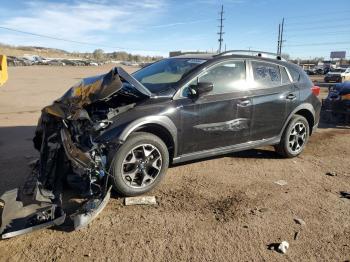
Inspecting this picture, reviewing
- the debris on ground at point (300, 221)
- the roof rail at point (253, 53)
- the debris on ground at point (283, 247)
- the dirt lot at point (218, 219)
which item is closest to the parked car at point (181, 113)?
the roof rail at point (253, 53)

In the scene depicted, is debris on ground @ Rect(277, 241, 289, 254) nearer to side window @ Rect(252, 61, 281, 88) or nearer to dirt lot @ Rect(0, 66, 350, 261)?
dirt lot @ Rect(0, 66, 350, 261)

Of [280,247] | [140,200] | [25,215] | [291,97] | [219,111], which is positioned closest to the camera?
[280,247]

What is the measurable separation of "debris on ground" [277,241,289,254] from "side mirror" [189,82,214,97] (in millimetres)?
2317

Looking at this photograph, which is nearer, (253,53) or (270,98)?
(270,98)

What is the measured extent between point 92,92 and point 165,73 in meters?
1.57

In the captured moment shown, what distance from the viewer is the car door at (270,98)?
586 centimetres

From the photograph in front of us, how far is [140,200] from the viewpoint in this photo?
456cm

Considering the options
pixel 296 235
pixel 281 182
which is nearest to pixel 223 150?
pixel 281 182

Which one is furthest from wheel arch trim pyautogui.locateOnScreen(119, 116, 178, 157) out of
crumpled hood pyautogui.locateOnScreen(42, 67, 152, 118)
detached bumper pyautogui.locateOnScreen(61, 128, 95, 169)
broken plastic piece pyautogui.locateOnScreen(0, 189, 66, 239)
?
broken plastic piece pyautogui.locateOnScreen(0, 189, 66, 239)

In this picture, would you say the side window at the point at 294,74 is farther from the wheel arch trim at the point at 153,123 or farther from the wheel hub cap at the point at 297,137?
the wheel arch trim at the point at 153,123

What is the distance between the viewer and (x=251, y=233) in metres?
3.87

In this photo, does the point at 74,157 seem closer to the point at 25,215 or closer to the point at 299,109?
the point at 25,215

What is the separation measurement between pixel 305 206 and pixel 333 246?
962 mm

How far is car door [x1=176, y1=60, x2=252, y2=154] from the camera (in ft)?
16.7
